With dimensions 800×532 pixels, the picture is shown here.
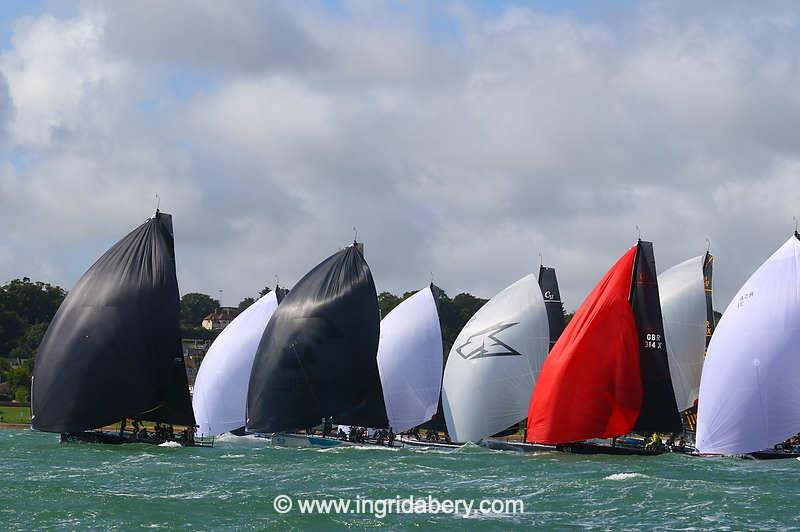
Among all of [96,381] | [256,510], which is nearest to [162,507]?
[256,510]

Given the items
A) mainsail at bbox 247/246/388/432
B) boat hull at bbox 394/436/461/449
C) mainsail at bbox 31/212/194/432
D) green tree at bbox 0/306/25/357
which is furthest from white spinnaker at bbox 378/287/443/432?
green tree at bbox 0/306/25/357

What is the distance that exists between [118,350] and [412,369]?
683 inches

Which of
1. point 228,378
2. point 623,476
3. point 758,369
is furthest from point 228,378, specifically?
point 623,476

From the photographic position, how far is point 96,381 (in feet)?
189

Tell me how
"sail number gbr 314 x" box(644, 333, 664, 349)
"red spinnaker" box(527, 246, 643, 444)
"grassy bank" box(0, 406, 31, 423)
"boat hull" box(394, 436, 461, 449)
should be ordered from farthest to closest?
"grassy bank" box(0, 406, 31, 423)
"boat hull" box(394, 436, 461, 449)
"sail number gbr 314 x" box(644, 333, 664, 349)
"red spinnaker" box(527, 246, 643, 444)

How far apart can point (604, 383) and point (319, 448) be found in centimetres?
1432

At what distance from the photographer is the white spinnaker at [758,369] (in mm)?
50531

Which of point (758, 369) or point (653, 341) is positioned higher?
point (653, 341)

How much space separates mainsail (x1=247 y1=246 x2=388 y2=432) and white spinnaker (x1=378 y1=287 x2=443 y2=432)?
13.1 feet

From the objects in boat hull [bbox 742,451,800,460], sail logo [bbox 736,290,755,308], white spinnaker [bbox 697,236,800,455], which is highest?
sail logo [bbox 736,290,755,308]

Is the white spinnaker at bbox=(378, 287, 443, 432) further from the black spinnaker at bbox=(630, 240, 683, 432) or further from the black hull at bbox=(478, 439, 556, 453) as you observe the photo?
the black spinnaker at bbox=(630, 240, 683, 432)

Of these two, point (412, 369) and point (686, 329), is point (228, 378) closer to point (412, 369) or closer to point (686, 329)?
point (412, 369)

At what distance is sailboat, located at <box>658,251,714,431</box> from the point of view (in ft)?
213

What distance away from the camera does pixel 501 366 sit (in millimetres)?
65250
